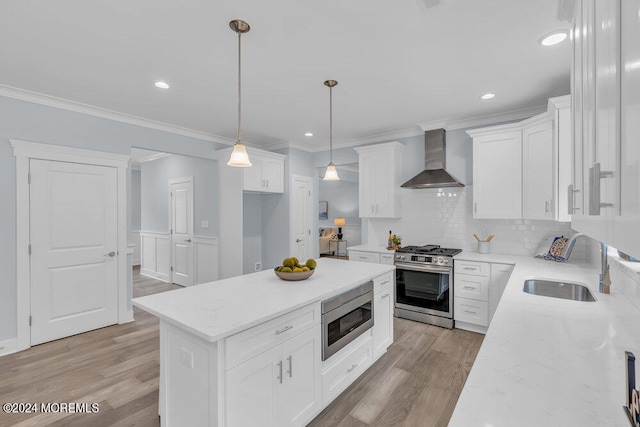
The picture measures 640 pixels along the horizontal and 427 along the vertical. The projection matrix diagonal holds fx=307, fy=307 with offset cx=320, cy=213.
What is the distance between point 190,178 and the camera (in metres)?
5.66

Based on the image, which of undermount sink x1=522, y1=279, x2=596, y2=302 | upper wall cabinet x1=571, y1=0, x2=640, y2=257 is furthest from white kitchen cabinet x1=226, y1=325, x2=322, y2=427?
undermount sink x1=522, y1=279, x2=596, y2=302

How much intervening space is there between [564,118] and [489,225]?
1.67 metres

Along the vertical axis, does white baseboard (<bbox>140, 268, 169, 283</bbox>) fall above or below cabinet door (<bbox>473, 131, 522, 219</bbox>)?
below

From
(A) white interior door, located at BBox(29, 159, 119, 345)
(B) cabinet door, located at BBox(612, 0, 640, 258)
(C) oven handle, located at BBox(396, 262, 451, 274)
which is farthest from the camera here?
(C) oven handle, located at BBox(396, 262, 451, 274)

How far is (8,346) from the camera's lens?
121 inches

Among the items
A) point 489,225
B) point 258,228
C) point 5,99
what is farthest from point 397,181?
point 5,99

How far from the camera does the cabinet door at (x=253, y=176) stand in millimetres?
4688

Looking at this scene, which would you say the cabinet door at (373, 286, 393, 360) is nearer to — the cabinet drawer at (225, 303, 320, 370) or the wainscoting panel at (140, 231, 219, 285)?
the cabinet drawer at (225, 303, 320, 370)

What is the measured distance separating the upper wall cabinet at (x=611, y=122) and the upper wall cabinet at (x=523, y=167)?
2.24m

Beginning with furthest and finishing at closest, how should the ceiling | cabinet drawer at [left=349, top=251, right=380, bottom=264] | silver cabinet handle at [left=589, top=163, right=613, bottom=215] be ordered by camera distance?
cabinet drawer at [left=349, top=251, right=380, bottom=264], the ceiling, silver cabinet handle at [left=589, top=163, right=613, bottom=215]

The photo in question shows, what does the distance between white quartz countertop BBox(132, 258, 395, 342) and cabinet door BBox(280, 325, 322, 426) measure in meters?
0.25

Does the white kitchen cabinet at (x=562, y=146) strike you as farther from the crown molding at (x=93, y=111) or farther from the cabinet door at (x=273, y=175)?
the crown molding at (x=93, y=111)

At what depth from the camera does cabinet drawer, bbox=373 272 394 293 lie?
2.70 metres

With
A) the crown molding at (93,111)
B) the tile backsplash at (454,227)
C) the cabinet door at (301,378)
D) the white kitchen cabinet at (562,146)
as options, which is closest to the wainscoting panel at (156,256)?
the crown molding at (93,111)
